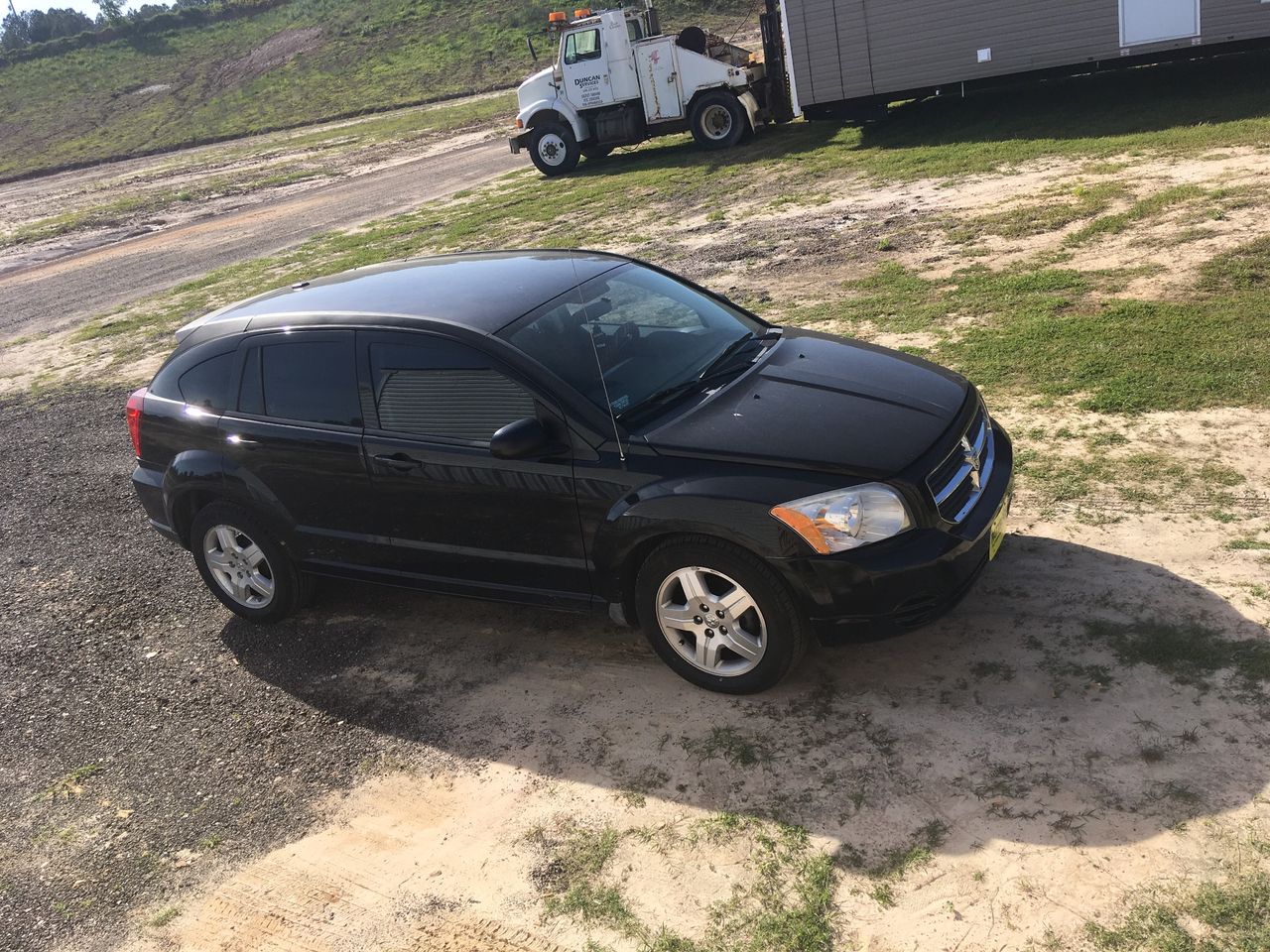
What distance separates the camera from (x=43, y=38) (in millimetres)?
72312

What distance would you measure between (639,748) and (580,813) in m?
0.41

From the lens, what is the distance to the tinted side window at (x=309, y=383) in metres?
5.23

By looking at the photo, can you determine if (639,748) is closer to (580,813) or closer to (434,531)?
(580,813)

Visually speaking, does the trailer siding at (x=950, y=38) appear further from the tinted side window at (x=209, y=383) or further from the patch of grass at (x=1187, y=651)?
the tinted side window at (x=209, y=383)

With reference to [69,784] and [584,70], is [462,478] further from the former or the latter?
[584,70]

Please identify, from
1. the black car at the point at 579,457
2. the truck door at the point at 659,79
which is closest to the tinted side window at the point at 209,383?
the black car at the point at 579,457

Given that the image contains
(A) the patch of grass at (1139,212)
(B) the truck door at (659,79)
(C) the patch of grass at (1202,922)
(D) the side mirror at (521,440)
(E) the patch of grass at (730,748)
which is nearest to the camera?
(C) the patch of grass at (1202,922)

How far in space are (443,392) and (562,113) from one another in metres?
17.4

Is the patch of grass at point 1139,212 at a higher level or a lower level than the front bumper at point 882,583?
higher

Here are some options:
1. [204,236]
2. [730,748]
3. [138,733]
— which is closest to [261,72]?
[204,236]

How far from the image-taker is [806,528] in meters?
4.13

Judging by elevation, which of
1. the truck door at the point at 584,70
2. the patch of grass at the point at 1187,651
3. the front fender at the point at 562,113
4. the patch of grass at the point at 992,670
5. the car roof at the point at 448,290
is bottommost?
the patch of grass at the point at 992,670

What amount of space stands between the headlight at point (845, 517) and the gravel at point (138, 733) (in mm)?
2011

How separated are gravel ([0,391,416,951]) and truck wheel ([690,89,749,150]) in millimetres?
14760
